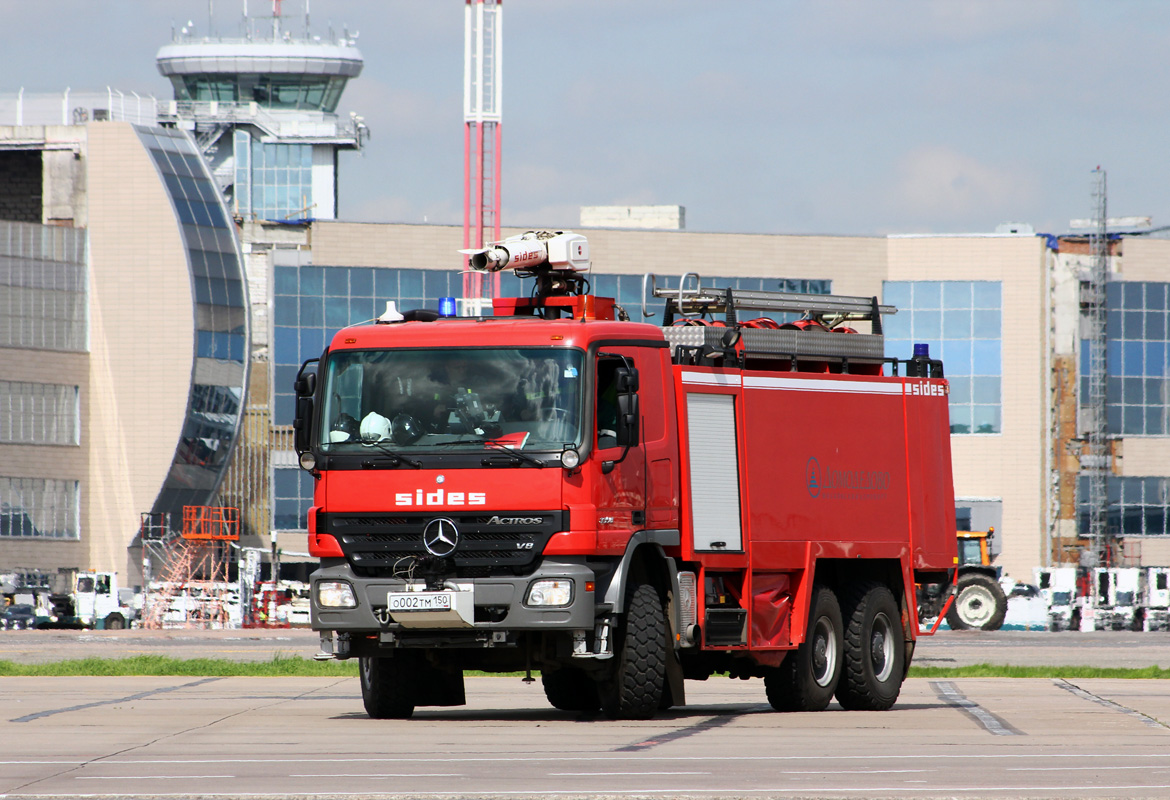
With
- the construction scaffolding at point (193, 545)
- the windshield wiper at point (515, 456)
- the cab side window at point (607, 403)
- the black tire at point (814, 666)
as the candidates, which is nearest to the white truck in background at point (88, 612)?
the construction scaffolding at point (193, 545)

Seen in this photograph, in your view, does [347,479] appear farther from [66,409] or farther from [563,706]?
[66,409]

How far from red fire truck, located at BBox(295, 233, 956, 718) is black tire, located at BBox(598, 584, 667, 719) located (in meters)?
0.02

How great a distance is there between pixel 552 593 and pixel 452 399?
6.37 feet

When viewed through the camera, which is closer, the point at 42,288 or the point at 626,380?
the point at 626,380

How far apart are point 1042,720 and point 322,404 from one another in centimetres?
728

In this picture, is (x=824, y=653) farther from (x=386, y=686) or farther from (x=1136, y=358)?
(x=1136, y=358)

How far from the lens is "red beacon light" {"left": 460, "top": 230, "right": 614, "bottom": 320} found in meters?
18.0

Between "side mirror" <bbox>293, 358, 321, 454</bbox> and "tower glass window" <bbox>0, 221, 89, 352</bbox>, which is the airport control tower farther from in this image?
"side mirror" <bbox>293, 358, 321, 454</bbox>

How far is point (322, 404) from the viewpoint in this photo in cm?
1680

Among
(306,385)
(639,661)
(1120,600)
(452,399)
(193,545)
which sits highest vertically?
(306,385)

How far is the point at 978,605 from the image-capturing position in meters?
49.7

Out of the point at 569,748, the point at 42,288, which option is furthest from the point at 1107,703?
the point at 42,288

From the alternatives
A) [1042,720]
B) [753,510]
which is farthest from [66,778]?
[1042,720]

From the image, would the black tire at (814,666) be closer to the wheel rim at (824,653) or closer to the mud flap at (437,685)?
the wheel rim at (824,653)
